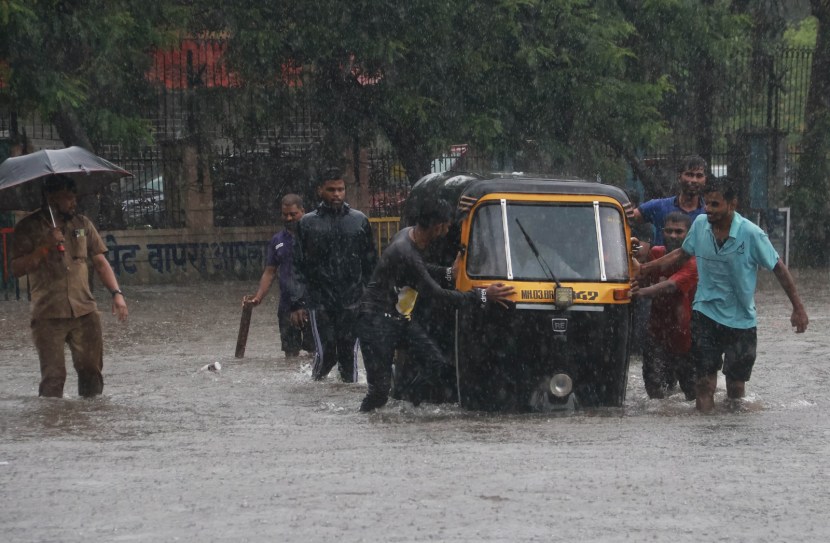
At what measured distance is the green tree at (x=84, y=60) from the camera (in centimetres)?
1883

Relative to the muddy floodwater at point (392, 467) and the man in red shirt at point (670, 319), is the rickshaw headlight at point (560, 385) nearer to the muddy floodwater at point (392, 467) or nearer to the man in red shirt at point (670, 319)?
the muddy floodwater at point (392, 467)

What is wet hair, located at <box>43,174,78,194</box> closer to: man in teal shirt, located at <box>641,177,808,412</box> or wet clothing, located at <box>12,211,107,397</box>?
wet clothing, located at <box>12,211,107,397</box>

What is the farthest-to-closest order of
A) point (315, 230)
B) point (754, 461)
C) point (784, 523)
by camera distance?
point (315, 230) → point (754, 461) → point (784, 523)

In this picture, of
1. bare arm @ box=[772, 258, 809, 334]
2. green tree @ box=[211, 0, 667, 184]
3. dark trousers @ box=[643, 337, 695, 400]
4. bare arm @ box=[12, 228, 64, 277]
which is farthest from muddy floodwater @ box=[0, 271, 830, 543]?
green tree @ box=[211, 0, 667, 184]

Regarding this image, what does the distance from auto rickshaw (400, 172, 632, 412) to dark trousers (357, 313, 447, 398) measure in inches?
7.2

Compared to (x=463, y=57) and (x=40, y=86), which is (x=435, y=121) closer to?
→ (x=463, y=57)

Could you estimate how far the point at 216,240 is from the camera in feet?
82.2

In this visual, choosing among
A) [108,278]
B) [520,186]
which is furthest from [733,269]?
[108,278]

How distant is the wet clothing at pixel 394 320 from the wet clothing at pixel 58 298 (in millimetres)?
2051

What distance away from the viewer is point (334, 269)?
37.0 feet

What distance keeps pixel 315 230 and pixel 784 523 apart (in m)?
5.89

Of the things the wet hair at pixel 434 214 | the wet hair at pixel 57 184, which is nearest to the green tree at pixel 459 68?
the wet hair at pixel 57 184

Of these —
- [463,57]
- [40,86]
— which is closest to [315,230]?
[40,86]

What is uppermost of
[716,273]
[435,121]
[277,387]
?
[435,121]
